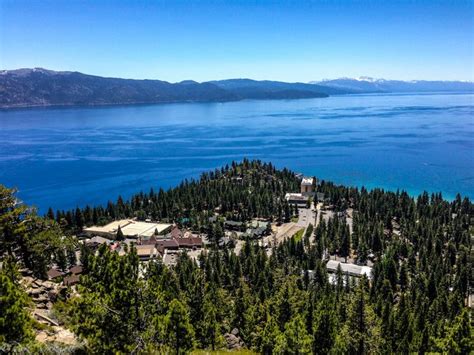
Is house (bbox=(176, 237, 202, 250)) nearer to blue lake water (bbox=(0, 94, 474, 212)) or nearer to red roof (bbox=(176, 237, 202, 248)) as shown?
red roof (bbox=(176, 237, 202, 248))

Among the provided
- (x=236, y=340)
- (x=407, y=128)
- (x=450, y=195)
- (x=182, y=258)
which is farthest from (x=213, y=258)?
(x=407, y=128)

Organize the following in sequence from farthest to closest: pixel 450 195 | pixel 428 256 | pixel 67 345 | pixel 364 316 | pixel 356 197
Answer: pixel 450 195, pixel 356 197, pixel 428 256, pixel 364 316, pixel 67 345

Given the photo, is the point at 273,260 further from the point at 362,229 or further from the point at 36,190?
the point at 36,190

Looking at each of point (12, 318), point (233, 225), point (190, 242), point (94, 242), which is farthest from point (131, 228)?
point (12, 318)

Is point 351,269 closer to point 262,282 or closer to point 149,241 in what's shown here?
point 262,282

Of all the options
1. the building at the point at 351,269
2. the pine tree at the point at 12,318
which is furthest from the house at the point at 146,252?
the pine tree at the point at 12,318

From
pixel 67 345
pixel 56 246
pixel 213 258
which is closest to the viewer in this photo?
pixel 67 345
